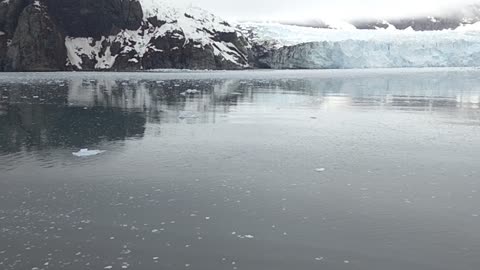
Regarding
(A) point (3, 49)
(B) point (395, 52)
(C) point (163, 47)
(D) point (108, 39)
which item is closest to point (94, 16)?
(D) point (108, 39)

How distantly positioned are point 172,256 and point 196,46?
132 metres

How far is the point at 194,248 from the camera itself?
5.54 m

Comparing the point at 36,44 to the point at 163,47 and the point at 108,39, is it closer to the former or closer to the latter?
the point at 108,39

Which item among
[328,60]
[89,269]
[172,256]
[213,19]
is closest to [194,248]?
[172,256]

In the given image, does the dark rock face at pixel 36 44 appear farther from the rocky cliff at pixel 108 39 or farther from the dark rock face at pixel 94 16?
the dark rock face at pixel 94 16

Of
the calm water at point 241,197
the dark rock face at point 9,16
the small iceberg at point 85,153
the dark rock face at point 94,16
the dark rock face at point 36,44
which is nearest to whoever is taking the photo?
the calm water at point 241,197

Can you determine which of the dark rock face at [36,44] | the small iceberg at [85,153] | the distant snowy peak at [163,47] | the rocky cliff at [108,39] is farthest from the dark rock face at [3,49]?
the small iceberg at [85,153]

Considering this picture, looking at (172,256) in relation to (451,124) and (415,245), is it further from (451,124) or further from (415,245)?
(451,124)

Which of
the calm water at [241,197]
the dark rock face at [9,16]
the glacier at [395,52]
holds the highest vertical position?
the dark rock face at [9,16]

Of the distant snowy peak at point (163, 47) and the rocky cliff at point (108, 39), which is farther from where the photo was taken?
the distant snowy peak at point (163, 47)

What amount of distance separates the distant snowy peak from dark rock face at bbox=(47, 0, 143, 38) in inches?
83.5

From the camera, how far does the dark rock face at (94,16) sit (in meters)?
129

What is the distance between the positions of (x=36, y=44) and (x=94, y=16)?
20.3 metres

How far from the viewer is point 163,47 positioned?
134 meters
